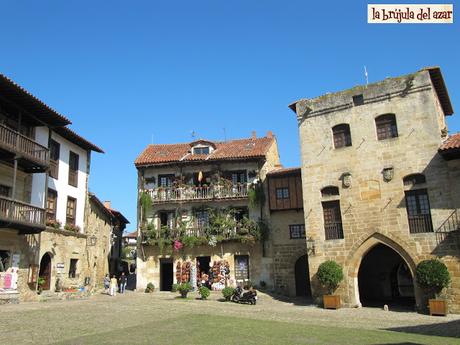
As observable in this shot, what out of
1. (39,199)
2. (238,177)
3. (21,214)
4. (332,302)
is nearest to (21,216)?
(21,214)

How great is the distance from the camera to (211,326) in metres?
13.4

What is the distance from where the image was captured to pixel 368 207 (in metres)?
22.3

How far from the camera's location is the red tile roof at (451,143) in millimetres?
19622

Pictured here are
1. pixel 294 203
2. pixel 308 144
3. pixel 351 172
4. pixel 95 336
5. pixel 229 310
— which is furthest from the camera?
pixel 294 203

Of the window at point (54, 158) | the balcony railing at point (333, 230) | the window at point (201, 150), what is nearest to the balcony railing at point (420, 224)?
the balcony railing at point (333, 230)

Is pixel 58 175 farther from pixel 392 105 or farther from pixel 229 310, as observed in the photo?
pixel 392 105

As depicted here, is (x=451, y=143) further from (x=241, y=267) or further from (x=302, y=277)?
(x=241, y=267)

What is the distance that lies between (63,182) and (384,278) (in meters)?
21.2

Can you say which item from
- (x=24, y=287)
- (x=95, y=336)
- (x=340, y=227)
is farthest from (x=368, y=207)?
(x=24, y=287)

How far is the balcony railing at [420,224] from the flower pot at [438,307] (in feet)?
11.2

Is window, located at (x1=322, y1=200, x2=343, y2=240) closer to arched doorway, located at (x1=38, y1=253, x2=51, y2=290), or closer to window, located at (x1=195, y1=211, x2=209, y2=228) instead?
window, located at (x1=195, y1=211, x2=209, y2=228)

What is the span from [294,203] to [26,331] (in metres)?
19.3


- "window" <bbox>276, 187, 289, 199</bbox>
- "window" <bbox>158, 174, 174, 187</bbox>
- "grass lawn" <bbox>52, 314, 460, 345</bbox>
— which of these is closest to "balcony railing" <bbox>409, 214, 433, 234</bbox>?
"grass lawn" <bbox>52, 314, 460, 345</bbox>

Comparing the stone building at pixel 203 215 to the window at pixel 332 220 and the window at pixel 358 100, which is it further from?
the window at pixel 358 100
